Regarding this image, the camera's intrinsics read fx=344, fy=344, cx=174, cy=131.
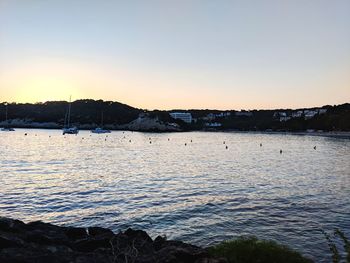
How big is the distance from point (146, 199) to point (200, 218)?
8403mm

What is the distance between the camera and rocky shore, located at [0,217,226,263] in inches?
462

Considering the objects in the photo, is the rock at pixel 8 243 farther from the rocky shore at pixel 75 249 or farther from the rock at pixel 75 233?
the rock at pixel 75 233

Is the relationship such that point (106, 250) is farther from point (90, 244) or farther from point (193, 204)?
point (193, 204)

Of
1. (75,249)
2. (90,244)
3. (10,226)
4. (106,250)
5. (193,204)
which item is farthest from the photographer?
(193,204)

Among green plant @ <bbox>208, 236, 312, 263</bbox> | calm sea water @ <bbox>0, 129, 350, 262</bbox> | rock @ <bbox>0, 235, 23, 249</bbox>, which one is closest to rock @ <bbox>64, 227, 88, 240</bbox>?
rock @ <bbox>0, 235, 23, 249</bbox>

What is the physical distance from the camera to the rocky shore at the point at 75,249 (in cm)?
1173

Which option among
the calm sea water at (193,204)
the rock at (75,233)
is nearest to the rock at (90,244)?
the rock at (75,233)

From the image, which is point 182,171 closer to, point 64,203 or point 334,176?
point 334,176

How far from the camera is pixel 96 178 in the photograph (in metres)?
46.7

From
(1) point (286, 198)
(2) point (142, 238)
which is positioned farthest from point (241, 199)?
(2) point (142, 238)

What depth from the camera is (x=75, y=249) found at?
14477 mm

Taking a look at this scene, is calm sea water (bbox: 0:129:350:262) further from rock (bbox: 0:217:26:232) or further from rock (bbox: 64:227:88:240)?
rock (bbox: 0:217:26:232)

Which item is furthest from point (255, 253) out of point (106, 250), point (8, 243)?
point (8, 243)

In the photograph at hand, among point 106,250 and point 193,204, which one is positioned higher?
point 106,250
